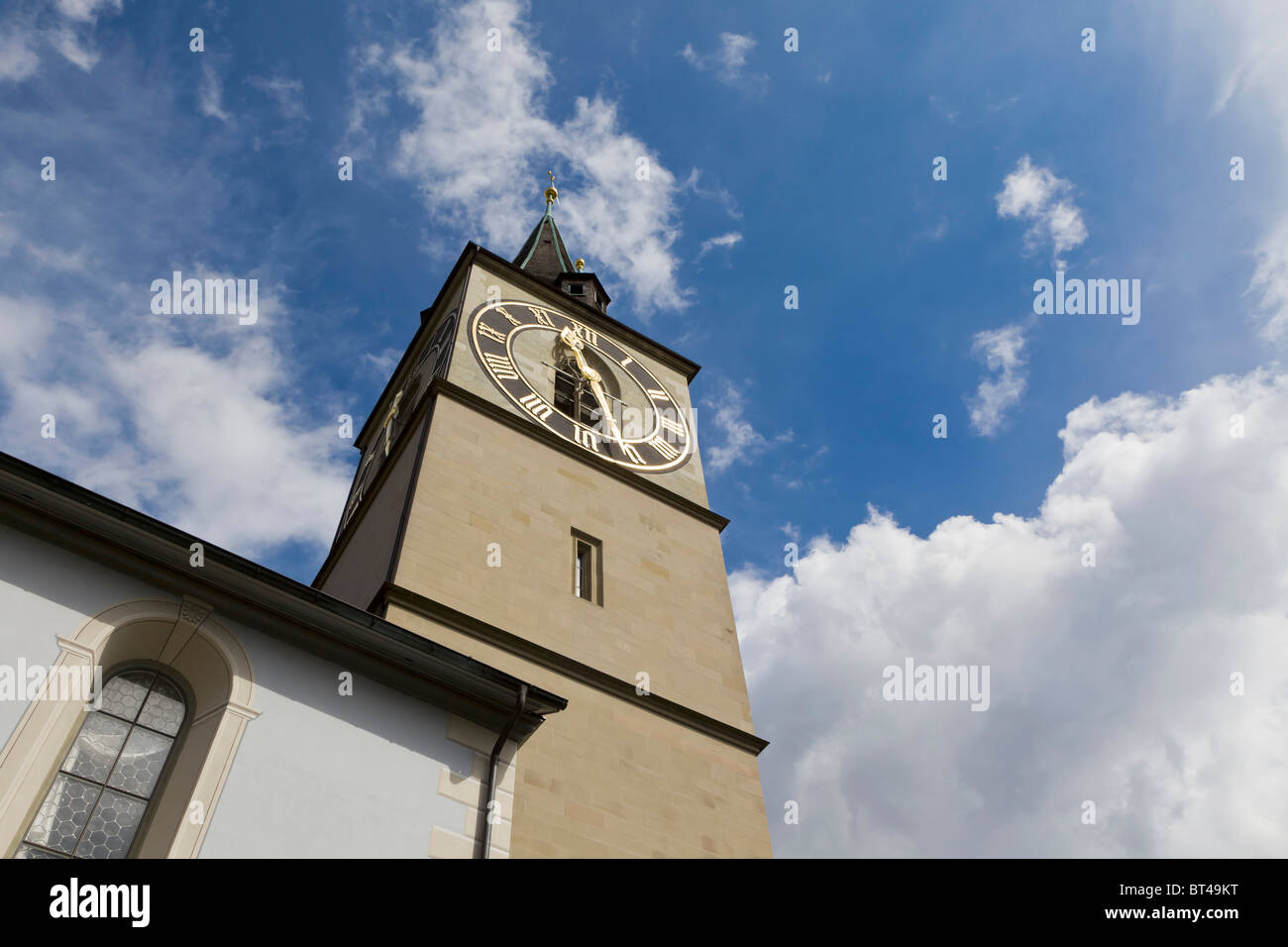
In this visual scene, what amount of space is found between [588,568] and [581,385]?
5.11 meters

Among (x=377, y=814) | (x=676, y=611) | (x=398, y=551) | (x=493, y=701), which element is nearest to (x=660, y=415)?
(x=676, y=611)

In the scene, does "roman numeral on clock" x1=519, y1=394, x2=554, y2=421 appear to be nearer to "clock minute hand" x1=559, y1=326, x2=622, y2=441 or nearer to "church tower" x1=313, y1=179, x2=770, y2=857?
"church tower" x1=313, y1=179, x2=770, y2=857

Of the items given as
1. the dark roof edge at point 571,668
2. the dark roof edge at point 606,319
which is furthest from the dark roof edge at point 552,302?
the dark roof edge at point 571,668

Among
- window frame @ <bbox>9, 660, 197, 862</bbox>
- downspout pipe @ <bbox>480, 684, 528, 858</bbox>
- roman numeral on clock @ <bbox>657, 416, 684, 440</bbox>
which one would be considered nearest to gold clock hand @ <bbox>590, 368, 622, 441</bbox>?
roman numeral on clock @ <bbox>657, 416, 684, 440</bbox>

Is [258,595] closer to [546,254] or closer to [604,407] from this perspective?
[604,407]

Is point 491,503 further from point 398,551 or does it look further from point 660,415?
point 660,415

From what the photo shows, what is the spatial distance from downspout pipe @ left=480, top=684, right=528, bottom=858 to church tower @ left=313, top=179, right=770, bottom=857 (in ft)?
0.47

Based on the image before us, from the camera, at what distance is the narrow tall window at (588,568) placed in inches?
521

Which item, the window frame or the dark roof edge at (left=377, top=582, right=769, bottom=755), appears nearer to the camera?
the window frame

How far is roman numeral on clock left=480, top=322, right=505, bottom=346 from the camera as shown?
1752cm

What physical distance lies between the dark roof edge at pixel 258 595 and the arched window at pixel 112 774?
2.44 ft

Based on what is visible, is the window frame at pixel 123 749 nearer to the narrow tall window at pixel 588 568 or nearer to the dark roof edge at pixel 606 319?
the narrow tall window at pixel 588 568

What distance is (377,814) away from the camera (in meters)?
7.29
